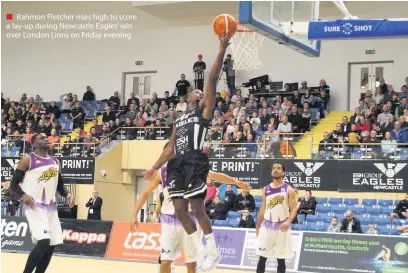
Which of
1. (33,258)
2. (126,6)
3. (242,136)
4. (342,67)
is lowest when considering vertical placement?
(33,258)

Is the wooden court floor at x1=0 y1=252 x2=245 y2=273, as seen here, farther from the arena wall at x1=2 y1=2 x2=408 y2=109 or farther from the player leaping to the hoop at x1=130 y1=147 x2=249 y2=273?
the arena wall at x1=2 y1=2 x2=408 y2=109

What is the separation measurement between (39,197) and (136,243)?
8461mm

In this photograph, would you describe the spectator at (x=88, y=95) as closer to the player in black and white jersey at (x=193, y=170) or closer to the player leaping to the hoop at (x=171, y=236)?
the player leaping to the hoop at (x=171, y=236)

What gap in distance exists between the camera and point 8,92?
34.6 m

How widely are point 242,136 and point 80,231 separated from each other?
5967mm

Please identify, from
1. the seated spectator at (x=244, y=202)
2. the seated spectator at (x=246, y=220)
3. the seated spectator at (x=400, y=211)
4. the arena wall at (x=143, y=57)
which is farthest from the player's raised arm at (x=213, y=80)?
the arena wall at (x=143, y=57)

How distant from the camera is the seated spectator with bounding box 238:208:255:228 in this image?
674 inches

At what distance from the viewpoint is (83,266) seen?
1508 cm

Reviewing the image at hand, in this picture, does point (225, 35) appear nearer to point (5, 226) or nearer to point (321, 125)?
point (5, 226)

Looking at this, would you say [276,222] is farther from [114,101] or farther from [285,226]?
[114,101]

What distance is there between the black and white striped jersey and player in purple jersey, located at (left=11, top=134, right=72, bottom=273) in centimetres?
228

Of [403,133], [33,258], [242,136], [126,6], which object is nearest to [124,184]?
[242,136]

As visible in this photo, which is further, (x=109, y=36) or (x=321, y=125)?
(x=109, y=36)

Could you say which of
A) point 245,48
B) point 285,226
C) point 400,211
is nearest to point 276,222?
point 285,226
